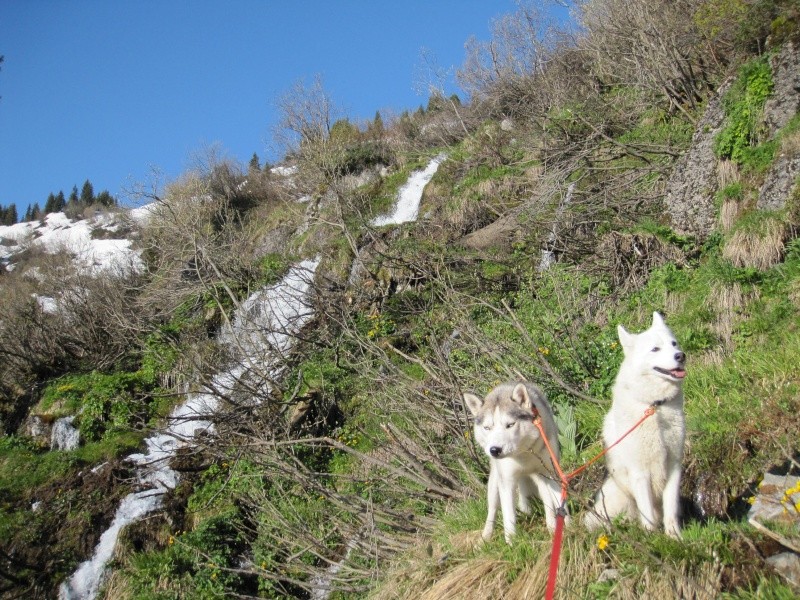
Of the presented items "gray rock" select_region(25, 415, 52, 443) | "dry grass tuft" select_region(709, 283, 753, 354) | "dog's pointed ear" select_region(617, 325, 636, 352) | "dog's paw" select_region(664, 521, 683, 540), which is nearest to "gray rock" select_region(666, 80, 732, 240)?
"dry grass tuft" select_region(709, 283, 753, 354)

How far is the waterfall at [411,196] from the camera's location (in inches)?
880

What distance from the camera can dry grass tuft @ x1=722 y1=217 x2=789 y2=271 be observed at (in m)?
7.92

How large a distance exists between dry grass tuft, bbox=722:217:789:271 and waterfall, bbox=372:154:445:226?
Result: 13775 mm

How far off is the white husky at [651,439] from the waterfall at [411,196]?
58.4 feet

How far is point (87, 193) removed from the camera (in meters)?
75.0

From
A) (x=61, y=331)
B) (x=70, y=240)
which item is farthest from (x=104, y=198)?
(x=61, y=331)

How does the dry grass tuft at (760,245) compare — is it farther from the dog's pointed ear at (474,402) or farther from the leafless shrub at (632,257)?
the dog's pointed ear at (474,402)

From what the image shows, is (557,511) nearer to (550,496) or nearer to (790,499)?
(550,496)

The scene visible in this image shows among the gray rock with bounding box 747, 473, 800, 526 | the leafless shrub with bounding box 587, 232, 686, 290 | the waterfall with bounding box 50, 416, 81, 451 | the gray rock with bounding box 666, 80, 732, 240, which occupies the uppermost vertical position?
the waterfall with bounding box 50, 416, 81, 451

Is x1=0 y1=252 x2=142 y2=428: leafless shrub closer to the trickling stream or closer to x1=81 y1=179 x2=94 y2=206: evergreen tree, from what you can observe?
the trickling stream

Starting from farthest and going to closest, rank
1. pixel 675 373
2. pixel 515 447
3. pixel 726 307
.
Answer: pixel 726 307
pixel 515 447
pixel 675 373

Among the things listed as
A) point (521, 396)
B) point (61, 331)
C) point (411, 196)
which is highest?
point (411, 196)

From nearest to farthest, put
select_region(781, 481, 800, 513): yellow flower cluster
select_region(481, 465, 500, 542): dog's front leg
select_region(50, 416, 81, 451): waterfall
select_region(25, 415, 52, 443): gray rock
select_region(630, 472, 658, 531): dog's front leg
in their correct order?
1. select_region(781, 481, 800, 513): yellow flower cluster
2. select_region(630, 472, 658, 531): dog's front leg
3. select_region(481, 465, 500, 542): dog's front leg
4. select_region(50, 416, 81, 451): waterfall
5. select_region(25, 415, 52, 443): gray rock

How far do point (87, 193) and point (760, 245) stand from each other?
8017 centimetres
